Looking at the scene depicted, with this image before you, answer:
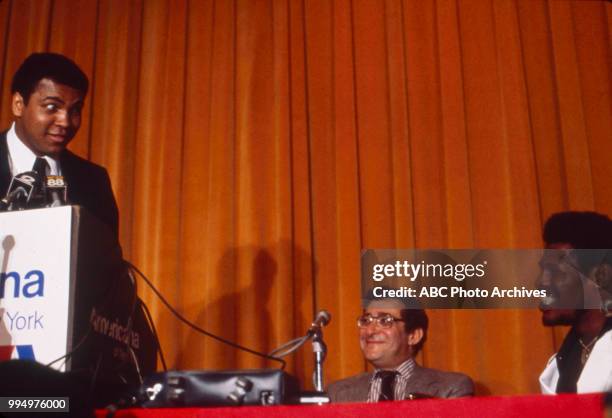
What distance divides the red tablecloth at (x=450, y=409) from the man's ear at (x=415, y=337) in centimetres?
164

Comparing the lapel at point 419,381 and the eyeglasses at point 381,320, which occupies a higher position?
the eyeglasses at point 381,320

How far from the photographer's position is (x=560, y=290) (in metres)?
2.59

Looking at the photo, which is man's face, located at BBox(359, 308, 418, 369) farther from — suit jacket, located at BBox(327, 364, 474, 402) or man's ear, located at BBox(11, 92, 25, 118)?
man's ear, located at BBox(11, 92, 25, 118)

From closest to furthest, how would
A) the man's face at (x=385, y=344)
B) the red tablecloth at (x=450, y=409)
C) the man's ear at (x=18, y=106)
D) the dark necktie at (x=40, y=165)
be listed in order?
the red tablecloth at (x=450, y=409) < the dark necktie at (x=40, y=165) < the man's ear at (x=18, y=106) < the man's face at (x=385, y=344)

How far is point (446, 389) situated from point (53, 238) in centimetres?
158

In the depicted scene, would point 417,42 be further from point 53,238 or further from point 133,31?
point 53,238

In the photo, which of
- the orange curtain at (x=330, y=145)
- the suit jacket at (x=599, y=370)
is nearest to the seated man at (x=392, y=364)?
the orange curtain at (x=330, y=145)

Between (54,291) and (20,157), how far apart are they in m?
0.94

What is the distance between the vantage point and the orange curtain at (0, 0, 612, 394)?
10.2 ft

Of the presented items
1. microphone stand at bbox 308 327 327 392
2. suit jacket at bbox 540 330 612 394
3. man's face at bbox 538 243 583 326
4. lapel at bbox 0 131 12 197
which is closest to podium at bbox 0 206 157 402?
microphone stand at bbox 308 327 327 392

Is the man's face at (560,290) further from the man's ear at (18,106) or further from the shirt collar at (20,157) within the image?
the man's ear at (18,106)

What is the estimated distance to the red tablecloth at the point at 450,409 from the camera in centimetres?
115

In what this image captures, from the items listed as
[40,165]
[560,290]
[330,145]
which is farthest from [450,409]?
[330,145]

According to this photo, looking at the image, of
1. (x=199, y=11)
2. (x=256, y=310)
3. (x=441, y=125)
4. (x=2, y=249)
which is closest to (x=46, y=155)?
(x=2, y=249)
